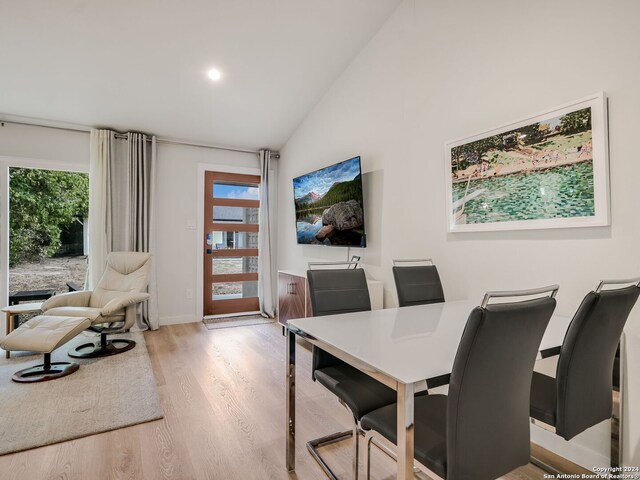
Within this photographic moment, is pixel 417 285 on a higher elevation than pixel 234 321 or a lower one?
higher

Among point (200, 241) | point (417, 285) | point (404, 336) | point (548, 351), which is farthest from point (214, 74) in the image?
point (548, 351)

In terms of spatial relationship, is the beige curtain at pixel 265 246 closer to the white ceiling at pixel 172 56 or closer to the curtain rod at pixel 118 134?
the curtain rod at pixel 118 134

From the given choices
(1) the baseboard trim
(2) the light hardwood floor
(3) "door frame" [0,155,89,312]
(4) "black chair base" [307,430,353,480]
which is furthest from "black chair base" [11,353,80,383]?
(4) "black chair base" [307,430,353,480]

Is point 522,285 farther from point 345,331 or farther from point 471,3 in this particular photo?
point 471,3

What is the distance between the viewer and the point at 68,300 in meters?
3.40

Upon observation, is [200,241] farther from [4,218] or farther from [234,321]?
[4,218]

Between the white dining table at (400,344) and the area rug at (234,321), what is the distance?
2.98 metres

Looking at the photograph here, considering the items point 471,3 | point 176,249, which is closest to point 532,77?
point 471,3

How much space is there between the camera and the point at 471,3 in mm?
2371

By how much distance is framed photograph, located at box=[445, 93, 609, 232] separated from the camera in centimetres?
172

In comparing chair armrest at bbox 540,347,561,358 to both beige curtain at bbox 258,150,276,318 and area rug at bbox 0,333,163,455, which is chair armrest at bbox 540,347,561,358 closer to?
area rug at bbox 0,333,163,455

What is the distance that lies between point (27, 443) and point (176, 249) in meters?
2.91

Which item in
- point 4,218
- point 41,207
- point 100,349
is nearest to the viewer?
point 100,349

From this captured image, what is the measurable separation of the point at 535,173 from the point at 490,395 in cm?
148
